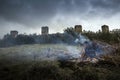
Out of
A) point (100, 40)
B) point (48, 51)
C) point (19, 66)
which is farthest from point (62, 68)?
point (100, 40)

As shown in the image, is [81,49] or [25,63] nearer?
[25,63]

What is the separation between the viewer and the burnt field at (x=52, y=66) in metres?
12.2

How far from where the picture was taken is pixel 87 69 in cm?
1241

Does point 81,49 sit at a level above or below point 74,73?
above

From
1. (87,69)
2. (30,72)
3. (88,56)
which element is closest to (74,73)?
(87,69)

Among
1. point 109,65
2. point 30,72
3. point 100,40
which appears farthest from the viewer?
point 100,40

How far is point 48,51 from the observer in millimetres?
13930

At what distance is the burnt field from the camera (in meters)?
12.2

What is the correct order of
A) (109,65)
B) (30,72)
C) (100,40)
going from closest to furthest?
(30,72)
(109,65)
(100,40)

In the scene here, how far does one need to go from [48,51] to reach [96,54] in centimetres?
309

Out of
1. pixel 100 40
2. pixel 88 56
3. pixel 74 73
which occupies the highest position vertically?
pixel 100 40

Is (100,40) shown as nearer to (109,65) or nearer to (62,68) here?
(109,65)

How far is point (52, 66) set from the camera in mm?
12344

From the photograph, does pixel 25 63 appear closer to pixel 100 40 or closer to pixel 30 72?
pixel 30 72
